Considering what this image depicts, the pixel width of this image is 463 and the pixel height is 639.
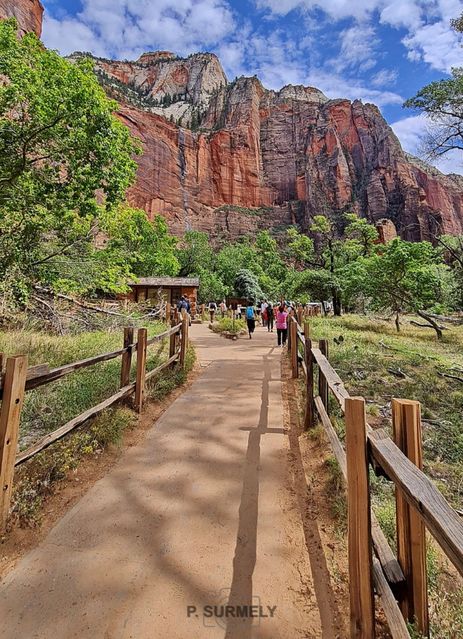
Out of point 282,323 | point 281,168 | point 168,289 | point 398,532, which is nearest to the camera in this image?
point 398,532

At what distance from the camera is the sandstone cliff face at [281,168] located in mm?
63188

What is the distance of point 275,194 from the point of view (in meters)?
73.7

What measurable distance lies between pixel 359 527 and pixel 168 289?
91.2ft

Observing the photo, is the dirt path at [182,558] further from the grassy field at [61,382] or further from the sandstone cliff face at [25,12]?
the sandstone cliff face at [25,12]

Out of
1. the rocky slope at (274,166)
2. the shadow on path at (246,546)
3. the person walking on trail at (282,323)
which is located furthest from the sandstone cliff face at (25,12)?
the shadow on path at (246,546)

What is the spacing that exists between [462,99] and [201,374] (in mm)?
11617

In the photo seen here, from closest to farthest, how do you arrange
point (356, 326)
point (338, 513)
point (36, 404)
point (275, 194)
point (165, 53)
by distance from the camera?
point (338, 513)
point (36, 404)
point (356, 326)
point (275, 194)
point (165, 53)

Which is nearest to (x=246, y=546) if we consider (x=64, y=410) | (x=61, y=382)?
(x=64, y=410)

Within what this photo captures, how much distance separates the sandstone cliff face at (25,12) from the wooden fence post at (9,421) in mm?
53978

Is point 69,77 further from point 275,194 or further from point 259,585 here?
point 275,194

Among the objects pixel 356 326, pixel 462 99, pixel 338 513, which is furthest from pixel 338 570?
pixel 356 326

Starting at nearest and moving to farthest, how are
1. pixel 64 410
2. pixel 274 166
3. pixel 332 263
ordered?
1. pixel 64 410
2. pixel 332 263
3. pixel 274 166

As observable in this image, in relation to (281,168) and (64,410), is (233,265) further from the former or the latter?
(281,168)

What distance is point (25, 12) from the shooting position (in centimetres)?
4128
